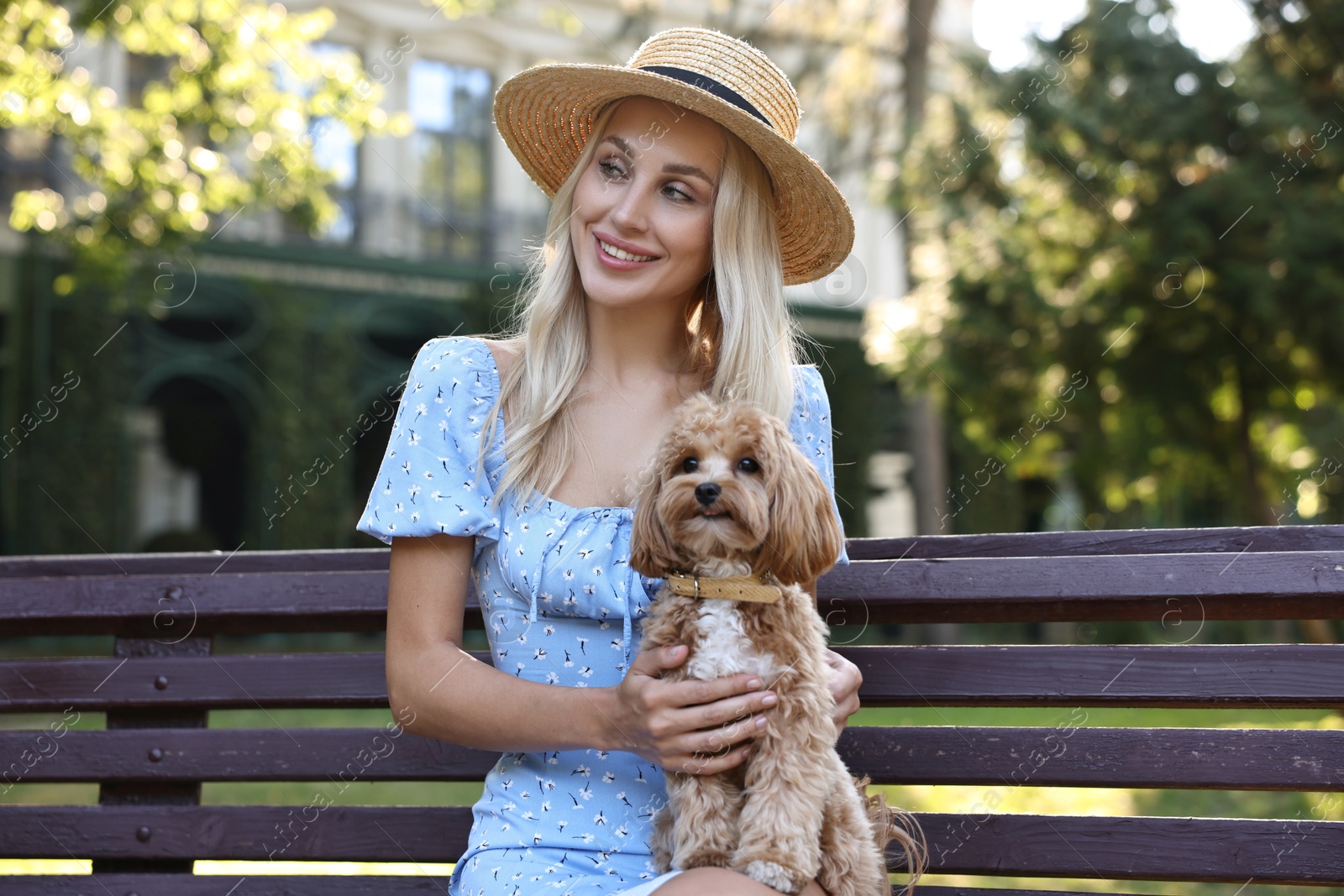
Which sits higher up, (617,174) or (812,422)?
(617,174)

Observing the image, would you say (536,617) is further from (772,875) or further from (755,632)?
(772,875)

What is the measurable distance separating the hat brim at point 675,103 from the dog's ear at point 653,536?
81 centimetres

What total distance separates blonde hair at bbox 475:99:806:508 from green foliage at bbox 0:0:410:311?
7409 millimetres

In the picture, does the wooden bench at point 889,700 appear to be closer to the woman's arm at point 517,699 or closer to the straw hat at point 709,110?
the woman's arm at point 517,699

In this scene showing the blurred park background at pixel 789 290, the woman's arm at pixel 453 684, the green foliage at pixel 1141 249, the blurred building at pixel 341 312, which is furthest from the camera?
the blurred building at pixel 341 312

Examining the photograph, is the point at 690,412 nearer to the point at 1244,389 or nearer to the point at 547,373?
the point at 547,373

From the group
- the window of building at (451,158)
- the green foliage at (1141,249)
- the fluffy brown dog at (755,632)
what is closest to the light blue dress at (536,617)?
the fluffy brown dog at (755,632)

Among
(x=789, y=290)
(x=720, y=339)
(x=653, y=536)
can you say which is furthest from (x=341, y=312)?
(x=653, y=536)

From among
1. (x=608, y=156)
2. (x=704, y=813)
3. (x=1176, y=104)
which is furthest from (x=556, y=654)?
(x=1176, y=104)

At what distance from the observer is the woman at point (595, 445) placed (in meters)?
2.30

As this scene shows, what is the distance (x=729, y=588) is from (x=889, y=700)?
942 millimetres

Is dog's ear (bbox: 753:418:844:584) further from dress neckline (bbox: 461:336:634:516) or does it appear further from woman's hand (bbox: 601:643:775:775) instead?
dress neckline (bbox: 461:336:634:516)

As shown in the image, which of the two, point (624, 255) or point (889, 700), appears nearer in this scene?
point (624, 255)

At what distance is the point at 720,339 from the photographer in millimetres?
2842
